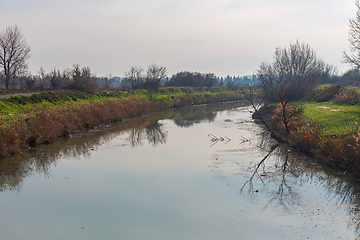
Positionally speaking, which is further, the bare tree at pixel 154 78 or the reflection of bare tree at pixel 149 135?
the bare tree at pixel 154 78

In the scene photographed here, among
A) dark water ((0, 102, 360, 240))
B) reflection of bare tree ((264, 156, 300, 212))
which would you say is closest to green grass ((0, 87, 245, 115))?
dark water ((0, 102, 360, 240))

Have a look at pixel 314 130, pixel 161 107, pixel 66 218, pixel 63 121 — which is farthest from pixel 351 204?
pixel 161 107

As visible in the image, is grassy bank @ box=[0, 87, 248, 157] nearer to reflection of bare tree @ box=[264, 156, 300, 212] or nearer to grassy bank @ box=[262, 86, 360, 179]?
reflection of bare tree @ box=[264, 156, 300, 212]

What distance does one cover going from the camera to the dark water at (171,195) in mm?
7902

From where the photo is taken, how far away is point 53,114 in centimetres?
1992

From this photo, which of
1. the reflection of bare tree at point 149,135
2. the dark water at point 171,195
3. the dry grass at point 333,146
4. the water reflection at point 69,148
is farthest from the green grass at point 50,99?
the dry grass at point 333,146

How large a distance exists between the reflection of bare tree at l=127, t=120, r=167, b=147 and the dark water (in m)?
2.90

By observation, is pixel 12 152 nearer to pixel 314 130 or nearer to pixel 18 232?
pixel 18 232

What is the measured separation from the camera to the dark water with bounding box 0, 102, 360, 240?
7902 millimetres

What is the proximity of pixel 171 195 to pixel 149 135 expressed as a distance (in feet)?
42.4

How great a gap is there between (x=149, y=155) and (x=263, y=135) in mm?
9682

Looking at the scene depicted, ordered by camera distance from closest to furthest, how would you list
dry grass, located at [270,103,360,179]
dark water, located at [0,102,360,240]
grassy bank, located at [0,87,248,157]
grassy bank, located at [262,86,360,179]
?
dark water, located at [0,102,360,240], dry grass, located at [270,103,360,179], grassy bank, located at [262,86,360,179], grassy bank, located at [0,87,248,157]

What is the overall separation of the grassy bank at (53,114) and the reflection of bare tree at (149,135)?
156 inches

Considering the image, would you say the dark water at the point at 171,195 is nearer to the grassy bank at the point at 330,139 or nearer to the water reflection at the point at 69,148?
the water reflection at the point at 69,148
